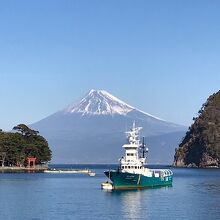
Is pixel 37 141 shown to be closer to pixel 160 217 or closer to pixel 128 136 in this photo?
pixel 128 136

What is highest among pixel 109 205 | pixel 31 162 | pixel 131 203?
pixel 31 162

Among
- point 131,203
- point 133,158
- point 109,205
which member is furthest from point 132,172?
point 109,205

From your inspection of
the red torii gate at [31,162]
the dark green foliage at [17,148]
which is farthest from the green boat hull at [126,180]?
the red torii gate at [31,162]

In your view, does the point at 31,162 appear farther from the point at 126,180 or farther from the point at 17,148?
the point at 126,180

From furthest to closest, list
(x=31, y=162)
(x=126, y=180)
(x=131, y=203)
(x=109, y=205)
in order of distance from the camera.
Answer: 1. (x=31, y=162)
2. (x=126, y=180)
3. (x=131, y=203)
4. (x=109, y=205)

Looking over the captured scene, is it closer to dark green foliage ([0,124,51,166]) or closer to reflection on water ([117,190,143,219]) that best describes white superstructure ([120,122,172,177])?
reflection on water ([117,190,143,219])

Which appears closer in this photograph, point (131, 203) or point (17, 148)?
point (131, 203)

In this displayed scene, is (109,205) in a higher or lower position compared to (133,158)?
lower

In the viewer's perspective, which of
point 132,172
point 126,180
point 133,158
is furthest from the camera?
point 133,158

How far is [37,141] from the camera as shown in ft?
656

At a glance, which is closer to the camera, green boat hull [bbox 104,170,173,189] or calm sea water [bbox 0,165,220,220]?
calm sea water [bbox 0,165,220,220]

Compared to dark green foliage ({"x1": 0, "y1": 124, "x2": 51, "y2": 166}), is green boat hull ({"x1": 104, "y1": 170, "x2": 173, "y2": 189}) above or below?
below

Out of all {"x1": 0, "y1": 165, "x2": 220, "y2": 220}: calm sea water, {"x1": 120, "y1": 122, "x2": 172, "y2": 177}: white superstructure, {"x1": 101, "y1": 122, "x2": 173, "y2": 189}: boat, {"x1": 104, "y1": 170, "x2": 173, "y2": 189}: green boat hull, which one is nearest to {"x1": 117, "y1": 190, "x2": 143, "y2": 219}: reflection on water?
{"x1": 0, "y1": 165, "x2": 220, "y2": 220}: calm sea water

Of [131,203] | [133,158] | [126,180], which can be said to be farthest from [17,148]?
[131,203]
